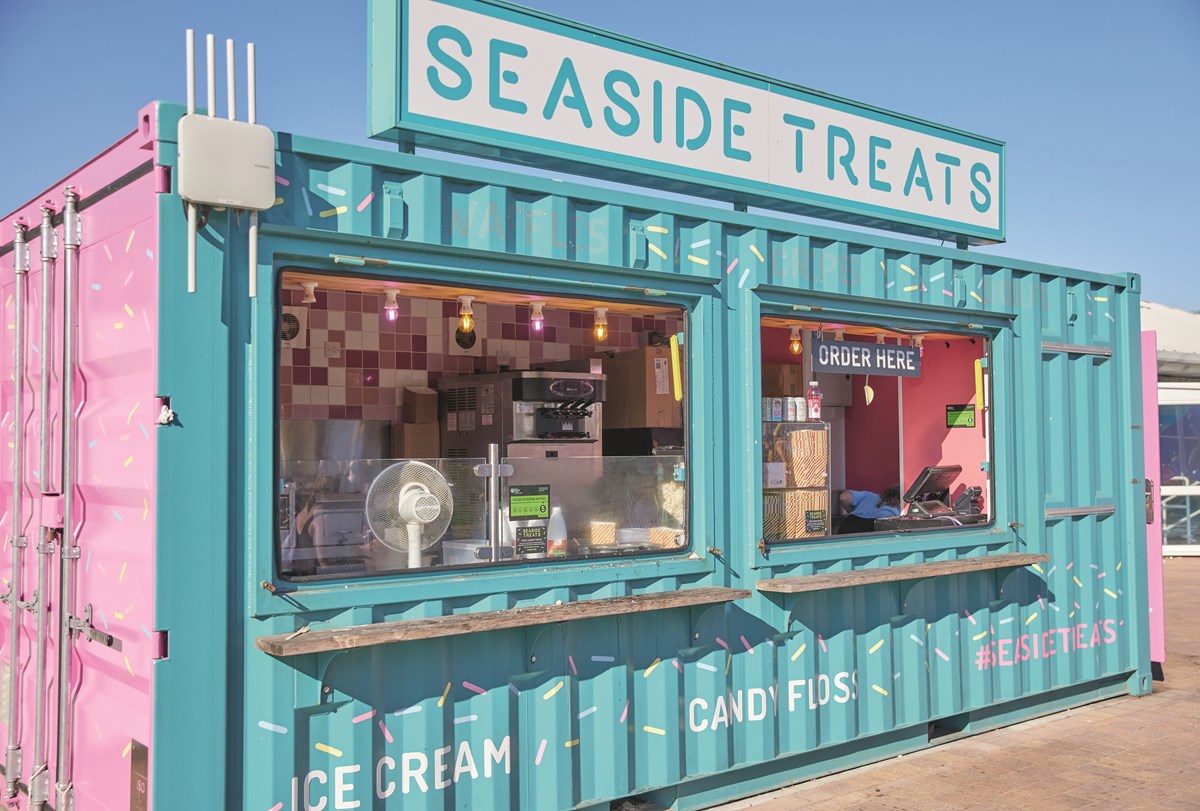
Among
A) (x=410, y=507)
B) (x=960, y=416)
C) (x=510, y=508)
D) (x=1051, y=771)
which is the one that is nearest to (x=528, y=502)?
(x=510, y=508)

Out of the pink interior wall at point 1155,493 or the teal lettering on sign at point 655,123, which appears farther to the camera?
the pink interior wall at point 1155,493

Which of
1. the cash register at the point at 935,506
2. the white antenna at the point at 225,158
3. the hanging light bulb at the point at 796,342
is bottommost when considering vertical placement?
the cash register at the point at 935,506

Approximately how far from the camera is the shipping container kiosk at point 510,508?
3.88 metres

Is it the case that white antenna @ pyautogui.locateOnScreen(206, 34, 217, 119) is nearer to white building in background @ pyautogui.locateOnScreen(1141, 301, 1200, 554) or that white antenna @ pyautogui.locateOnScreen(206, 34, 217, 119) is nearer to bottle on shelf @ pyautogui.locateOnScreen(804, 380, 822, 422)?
bottle on shelf @ pyautogui.locateOnScreen(804, 380, 822, 422)

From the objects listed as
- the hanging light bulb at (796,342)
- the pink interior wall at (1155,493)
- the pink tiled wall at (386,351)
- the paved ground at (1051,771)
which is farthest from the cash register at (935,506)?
the pink tiled wall at (386,351)

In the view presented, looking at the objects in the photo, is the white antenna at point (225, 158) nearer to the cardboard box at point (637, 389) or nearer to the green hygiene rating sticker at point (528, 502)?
the green hygiene rating sticker at point (528, 502)

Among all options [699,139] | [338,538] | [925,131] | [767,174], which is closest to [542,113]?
[699,139]

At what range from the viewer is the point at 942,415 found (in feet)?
25.3

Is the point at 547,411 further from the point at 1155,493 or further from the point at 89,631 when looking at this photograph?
the point at 1155,493

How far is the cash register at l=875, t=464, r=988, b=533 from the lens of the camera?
6.53 metres

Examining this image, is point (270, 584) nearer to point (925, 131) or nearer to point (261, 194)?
point (261, 194)

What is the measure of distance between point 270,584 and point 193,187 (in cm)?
137

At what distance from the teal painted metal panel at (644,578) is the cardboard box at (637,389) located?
5.72ft

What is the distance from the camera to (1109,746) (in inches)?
246
